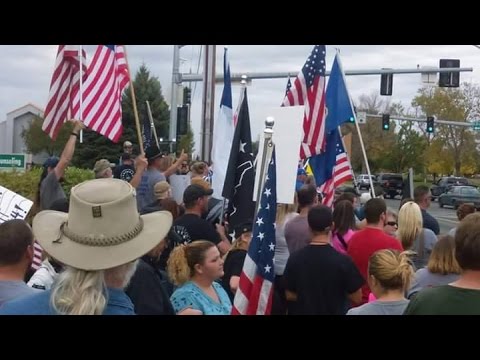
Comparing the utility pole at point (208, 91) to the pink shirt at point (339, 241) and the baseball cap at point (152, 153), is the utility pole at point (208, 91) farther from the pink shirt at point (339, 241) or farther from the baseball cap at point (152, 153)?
the pink shirt at point (339, 241)

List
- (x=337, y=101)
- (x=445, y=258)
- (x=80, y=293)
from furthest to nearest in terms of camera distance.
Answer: (x=337, y=101)
(x=445, y=258)
(x=80, y=293)

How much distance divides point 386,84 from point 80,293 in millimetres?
23202

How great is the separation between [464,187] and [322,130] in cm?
3384

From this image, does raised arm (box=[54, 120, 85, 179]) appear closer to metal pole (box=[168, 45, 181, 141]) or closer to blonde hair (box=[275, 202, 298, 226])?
blonde hair (box=[275, 202, 298, 226])

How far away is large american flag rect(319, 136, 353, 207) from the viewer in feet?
29.1

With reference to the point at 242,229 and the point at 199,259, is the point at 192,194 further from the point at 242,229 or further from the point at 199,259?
the point at 199,259

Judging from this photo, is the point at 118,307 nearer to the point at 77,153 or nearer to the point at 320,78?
the point at 320,78

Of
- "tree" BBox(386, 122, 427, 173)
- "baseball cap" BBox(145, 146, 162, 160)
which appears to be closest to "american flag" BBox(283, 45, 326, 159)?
"baseball cap" BBox(145, 146, 162, 160)

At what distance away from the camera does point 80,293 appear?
265 centimetres

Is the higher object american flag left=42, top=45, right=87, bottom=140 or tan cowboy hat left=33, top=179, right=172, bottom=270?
american flag left=42, top=45, right=87, bottom=140

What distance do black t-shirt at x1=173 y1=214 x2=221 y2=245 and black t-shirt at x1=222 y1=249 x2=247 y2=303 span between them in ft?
2.10

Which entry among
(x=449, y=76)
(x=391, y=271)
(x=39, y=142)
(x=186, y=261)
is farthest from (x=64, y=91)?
(x=39, y=142)

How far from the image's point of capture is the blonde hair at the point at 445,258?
492 centimetres

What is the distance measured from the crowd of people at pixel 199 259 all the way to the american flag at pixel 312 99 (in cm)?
82
